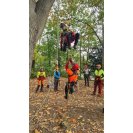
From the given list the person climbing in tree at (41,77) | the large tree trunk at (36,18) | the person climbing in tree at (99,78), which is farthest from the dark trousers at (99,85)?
the large tree trunk at (36,18)

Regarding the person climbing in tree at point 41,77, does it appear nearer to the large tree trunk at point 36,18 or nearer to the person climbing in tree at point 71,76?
the large tree trunk at point 36,18

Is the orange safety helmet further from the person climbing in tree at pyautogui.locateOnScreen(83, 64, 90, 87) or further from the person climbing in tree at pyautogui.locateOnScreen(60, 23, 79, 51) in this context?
the person climbing in tree at pyautogui.locateOnScreen(60, 23, 79, 51)

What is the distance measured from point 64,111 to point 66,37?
31.4 inches

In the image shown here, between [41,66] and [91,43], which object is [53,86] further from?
[91,43]

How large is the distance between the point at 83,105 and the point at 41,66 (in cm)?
62

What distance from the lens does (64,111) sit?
168 inches

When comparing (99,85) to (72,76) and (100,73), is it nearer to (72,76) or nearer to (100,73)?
(100,73)

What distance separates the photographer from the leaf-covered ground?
4.21m

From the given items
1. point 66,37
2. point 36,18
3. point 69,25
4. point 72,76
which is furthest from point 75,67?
point 36,18

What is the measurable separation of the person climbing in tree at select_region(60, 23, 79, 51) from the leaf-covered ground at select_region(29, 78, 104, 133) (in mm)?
369

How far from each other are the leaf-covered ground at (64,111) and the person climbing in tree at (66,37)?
0.37 m

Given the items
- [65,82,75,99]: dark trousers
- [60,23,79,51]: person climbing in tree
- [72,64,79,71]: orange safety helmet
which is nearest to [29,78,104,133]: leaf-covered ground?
[65,82,75,99]: dark trousers

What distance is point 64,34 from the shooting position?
4.29 metres
